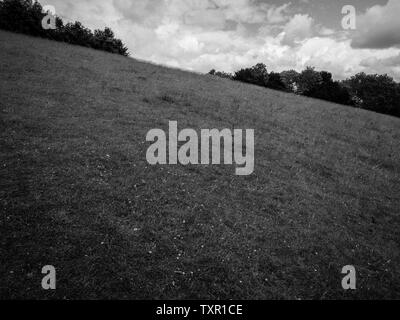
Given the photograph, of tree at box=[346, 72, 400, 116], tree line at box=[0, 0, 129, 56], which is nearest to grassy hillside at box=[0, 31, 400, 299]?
tree line at box=[0, 0, 129, 56]

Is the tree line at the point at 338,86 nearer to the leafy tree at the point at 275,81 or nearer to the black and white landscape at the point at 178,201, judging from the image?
the leafy tree at the point at 275,81

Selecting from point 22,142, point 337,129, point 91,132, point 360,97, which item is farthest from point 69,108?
point 360,97

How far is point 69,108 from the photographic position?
18.2 metres

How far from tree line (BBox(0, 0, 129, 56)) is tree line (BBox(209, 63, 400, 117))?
2763 centimetres

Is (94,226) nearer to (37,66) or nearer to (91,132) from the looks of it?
(91,132)

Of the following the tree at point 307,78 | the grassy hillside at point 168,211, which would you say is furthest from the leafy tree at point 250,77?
the tree at point 307,78

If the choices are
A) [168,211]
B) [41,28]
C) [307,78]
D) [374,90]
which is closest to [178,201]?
[168,211]

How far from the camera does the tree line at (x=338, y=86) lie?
180 feet

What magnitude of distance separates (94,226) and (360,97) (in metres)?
112

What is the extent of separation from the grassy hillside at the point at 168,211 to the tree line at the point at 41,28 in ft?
83.8

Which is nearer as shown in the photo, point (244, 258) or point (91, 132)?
point (244, 258)

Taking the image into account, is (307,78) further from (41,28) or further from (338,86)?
(41,28)

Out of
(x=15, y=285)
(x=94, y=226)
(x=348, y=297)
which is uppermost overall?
(x=94, y=226)

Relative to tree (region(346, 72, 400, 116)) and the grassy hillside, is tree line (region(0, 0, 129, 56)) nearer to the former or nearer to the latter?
the grassy hillside
